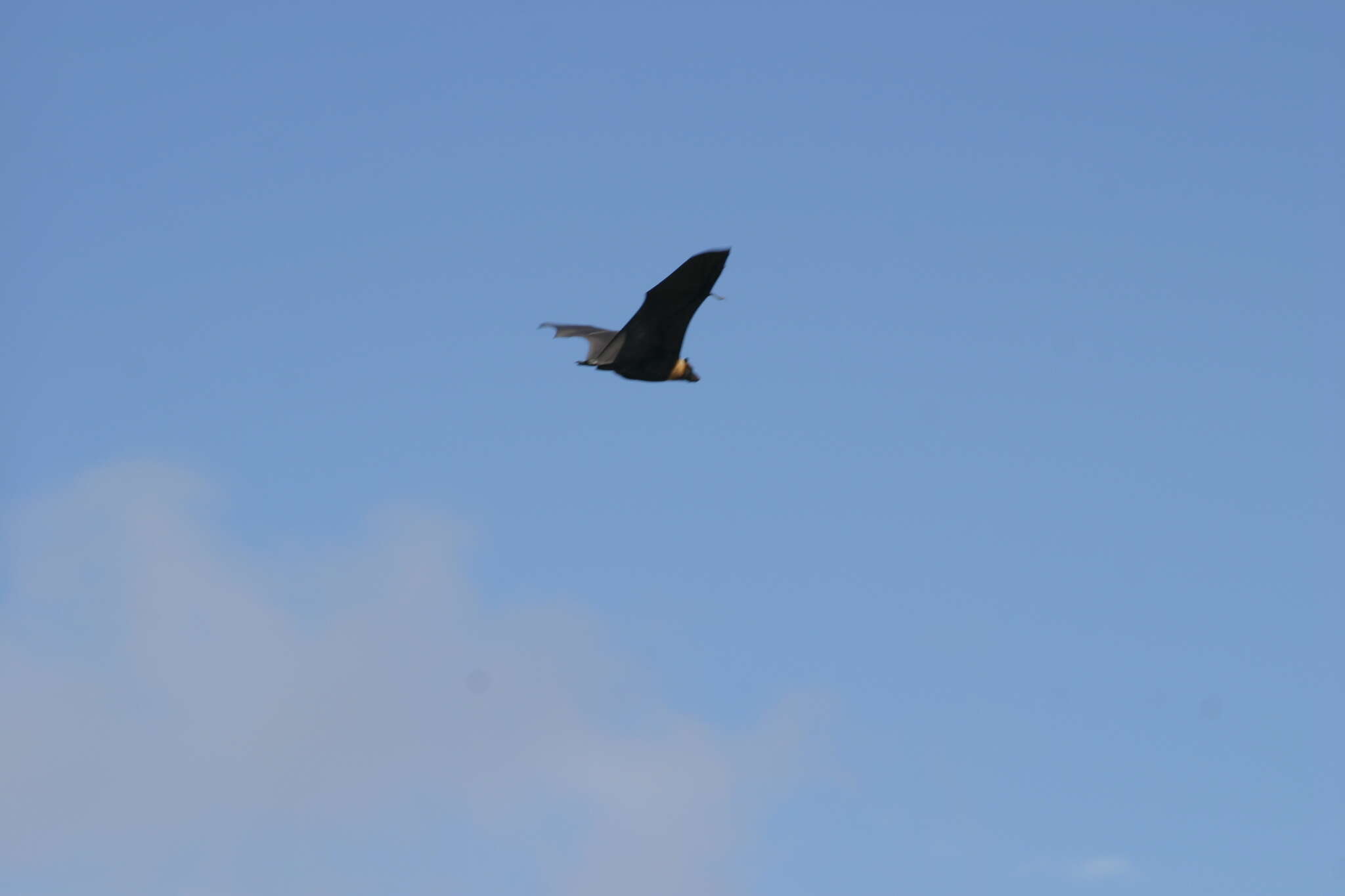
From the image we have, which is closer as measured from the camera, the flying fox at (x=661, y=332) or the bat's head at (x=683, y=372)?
the flying fox at (x=661, y=332)

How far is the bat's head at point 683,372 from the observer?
3628cm

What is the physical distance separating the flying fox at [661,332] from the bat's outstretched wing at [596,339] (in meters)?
0.02

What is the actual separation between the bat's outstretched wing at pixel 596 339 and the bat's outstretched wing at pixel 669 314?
26 centimetres

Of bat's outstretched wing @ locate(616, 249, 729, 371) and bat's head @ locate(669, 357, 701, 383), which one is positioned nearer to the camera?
bat's outstretched wing @ locate(616, 249, 729, 371)

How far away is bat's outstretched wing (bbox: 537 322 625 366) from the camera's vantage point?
3612cm

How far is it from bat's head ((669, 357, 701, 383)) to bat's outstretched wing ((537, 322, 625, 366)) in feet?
4.88

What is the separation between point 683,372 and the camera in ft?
119

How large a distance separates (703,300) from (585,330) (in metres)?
4.83

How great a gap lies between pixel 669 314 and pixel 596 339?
3.28m

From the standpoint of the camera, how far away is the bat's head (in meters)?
36.3

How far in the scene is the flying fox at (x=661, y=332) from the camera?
33156mm

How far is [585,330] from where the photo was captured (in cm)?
3800

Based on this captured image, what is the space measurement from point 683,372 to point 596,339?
8.18 ft

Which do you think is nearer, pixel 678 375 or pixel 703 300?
pixel 703 300
